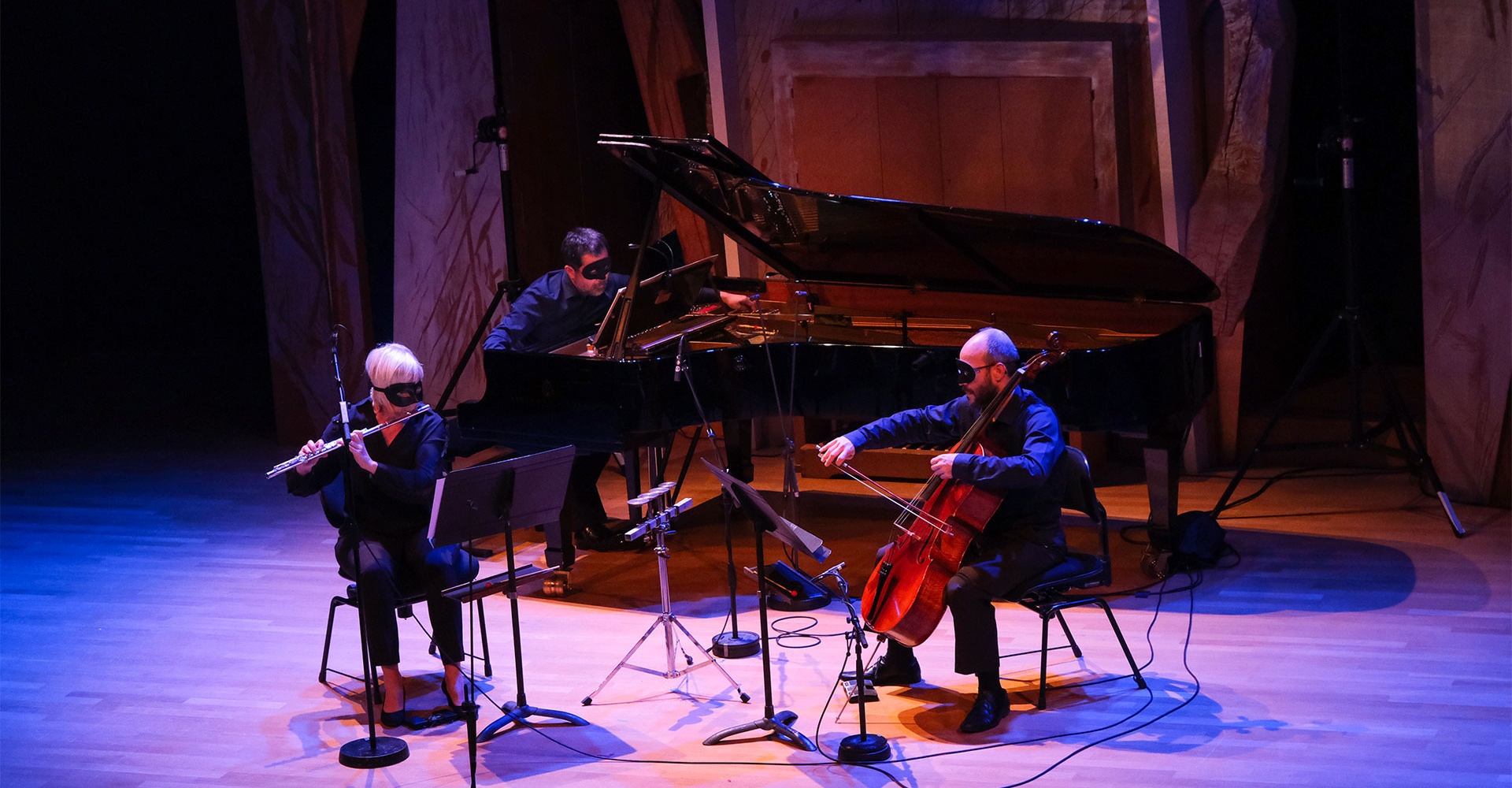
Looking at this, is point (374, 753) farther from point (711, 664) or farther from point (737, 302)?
point (737, 302)

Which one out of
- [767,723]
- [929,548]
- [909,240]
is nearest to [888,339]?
[909,240]

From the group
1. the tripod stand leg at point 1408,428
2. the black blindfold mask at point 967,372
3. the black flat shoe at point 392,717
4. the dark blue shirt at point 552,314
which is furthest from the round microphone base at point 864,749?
the tripod stand leg at point 1408,428

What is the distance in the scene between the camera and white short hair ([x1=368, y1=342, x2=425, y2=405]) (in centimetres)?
441

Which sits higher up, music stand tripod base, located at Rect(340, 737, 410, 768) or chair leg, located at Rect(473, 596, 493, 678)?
chair leg, located at Rect(473, 596, 493, 678)

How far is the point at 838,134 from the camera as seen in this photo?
7547 mm

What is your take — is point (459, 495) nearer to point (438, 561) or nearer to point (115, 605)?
point (438, 561)

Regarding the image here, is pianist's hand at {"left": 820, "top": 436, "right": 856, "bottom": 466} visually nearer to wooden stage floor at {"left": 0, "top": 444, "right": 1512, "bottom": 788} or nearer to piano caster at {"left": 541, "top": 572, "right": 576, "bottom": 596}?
wooden stage floor at {"left": 0, "top": 444, "right": 1512, "bottom": 788}

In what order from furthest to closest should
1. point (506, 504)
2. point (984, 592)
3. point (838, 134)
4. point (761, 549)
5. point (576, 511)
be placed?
point (838, 134), point (576, 511), point (984, 592), point (506, 504), point (761, 549)

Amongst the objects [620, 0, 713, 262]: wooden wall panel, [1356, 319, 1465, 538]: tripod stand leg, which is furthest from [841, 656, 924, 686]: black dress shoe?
[620, 0, 713, 262]: wooden wall panel

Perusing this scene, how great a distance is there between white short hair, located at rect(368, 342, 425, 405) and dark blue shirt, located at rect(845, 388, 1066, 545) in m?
1.37

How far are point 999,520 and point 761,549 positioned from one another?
32.2 inches

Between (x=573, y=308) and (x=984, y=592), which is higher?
(x=573, y=308)

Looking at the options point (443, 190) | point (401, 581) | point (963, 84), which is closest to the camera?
point (401, 581)

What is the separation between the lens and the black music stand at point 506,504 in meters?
4.02
